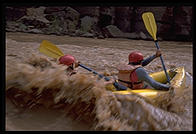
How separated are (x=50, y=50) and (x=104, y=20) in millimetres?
10801

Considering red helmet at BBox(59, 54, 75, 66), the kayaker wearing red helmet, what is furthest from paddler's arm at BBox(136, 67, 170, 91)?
red helmet at BBox(59, 54, 75, 66)

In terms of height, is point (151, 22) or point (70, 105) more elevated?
point (151, 22)

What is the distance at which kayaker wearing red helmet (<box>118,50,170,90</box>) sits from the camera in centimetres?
253

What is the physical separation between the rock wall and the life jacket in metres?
9.73

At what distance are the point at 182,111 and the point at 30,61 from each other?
65.0 inches

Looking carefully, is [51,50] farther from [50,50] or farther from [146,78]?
[146,78]

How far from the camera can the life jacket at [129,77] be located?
8.36 ft

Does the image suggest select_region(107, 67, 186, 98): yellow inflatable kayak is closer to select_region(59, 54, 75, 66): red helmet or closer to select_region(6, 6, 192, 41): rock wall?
select_region(59, 54, 75, 66): red helmet

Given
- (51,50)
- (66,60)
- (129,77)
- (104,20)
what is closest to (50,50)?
(51,50)

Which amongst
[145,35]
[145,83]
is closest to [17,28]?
[145,35]

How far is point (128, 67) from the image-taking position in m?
2.54

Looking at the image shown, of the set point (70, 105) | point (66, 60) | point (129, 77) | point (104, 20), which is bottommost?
point (70, 105)

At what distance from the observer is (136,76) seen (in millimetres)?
2572

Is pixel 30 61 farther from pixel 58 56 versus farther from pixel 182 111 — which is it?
pixel 182 111
